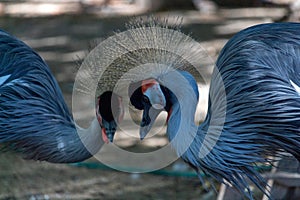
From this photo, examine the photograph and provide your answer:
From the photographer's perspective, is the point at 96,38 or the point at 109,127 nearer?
the point at 109,127

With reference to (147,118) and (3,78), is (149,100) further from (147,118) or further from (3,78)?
(3,78)

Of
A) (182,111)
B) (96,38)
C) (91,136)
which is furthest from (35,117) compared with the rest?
(96,38)

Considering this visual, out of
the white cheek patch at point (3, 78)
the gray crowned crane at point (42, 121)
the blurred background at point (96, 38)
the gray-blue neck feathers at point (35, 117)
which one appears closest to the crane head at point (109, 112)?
the gray crowned crane at point (42, 121)

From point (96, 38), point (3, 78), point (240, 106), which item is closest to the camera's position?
point (240, 106)

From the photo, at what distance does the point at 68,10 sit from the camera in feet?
15.9

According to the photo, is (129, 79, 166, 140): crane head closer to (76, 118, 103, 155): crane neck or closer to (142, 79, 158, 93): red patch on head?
(142, 79, 158, 93): red patch on head

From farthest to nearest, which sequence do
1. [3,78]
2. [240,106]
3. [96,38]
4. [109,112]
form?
[96,38], [3,78], [109,112], [240,106]

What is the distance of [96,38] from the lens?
13.1 feet

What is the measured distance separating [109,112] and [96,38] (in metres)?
1.76

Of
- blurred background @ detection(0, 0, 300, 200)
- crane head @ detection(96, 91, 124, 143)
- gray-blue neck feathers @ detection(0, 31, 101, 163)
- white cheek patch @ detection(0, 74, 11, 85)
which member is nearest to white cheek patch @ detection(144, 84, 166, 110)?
crane head @ detection(96, 91, 124, 143)

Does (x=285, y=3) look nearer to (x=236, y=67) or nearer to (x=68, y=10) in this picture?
(x=68, y=10)

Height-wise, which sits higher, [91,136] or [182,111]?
[182,111]

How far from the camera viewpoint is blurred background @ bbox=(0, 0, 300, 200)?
302 cm

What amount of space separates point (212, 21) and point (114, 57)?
8.11 feet
